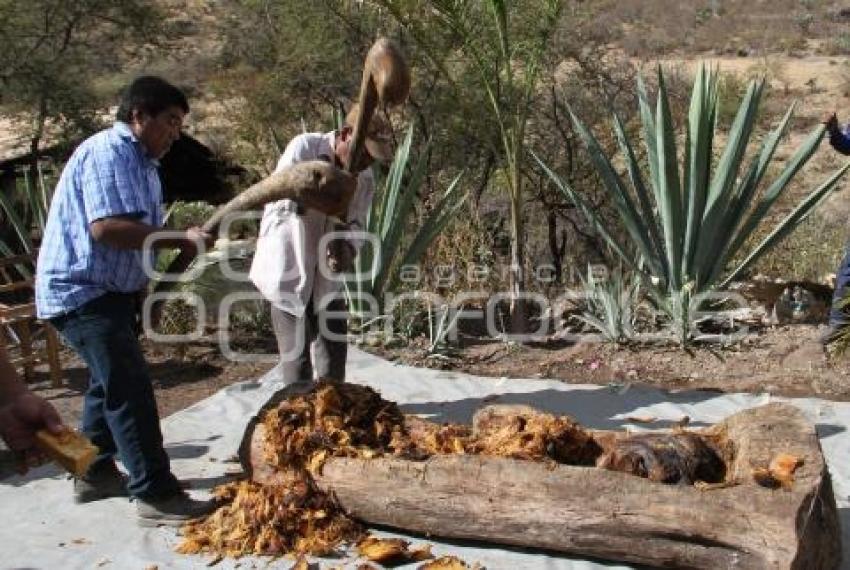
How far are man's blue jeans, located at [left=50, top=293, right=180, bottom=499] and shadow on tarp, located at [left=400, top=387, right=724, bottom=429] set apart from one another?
165 cm

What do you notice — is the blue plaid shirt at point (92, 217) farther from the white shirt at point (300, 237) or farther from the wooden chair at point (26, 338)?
the wooden chair at point (26, 338)

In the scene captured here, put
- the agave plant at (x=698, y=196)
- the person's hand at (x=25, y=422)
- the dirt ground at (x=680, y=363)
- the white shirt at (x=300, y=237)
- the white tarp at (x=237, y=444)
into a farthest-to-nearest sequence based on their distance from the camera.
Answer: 1. the agave plant at (x=698, y=196)
2. the dirt ground at (x=680, y=363)
3. the white shirt at (x=300, y=237)
4. the white tarp at (x=237, y=444)
5. the person's hand at (x=25, y=422)

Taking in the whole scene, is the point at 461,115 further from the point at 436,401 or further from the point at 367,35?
the point at 436,401

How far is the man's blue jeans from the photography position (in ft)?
11.5

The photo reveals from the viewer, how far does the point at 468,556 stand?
3262mm

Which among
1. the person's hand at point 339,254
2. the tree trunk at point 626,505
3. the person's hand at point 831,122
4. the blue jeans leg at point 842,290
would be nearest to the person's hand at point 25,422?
the tree trunk at point 626,505

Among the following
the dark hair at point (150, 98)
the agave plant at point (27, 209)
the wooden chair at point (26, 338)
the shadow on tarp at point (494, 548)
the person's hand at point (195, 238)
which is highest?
the dark hair at point (150, 98)

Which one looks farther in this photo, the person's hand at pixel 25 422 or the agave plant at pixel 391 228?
the agave plant at pixel 391 228

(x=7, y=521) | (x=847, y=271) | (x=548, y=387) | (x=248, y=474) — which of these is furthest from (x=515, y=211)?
(x=7, y=521)

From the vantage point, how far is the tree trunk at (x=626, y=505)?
2.82 metres

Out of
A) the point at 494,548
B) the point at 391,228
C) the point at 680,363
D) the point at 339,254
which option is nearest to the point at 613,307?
the point at 680,363

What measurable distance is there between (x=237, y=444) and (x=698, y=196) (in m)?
2.97

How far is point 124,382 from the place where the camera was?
3529 millimetres

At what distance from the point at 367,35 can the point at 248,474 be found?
5875 millimetres
